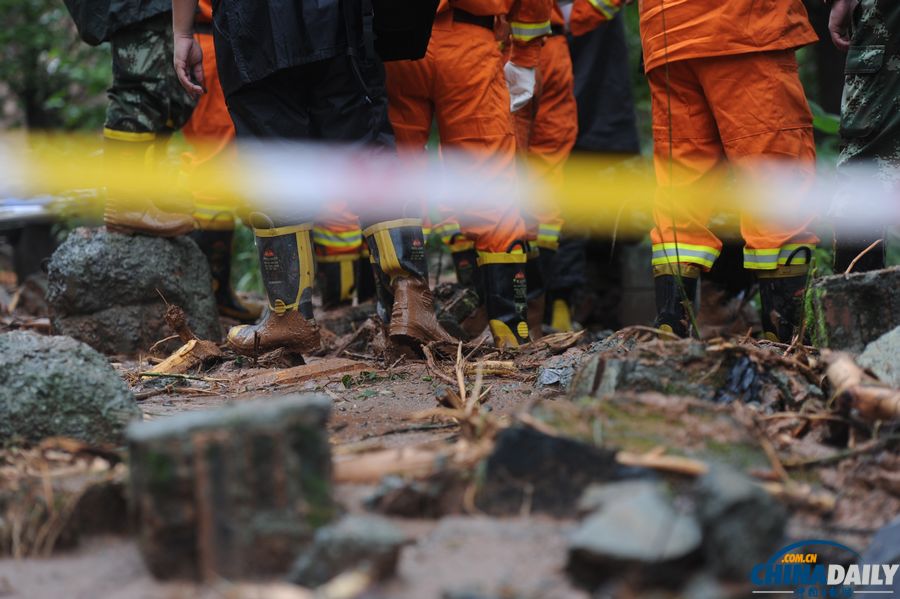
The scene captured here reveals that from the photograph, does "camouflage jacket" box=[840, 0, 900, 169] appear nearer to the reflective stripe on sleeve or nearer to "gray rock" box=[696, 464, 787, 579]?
the reflective stripe on sleeve

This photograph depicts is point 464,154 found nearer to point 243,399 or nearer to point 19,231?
point 243,399

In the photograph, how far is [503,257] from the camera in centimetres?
416

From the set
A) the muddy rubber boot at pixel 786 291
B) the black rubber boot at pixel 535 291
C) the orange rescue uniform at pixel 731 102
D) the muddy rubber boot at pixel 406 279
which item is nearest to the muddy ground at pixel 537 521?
the muddy rubber boot at pixel 406 279

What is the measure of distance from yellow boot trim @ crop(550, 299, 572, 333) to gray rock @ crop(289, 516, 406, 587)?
3834 millimetres

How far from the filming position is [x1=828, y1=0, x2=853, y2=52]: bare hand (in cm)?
361

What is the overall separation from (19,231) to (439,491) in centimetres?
633

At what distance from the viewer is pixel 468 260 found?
15.8 feet

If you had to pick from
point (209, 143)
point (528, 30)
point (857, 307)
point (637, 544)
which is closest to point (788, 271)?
point (857, 307)

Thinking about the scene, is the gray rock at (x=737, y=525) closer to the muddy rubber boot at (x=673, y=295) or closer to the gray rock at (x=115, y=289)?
the muddy rubber boot at (x=673, y=295)

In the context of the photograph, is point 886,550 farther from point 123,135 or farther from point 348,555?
point 123,135

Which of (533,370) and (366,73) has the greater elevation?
(366,73)

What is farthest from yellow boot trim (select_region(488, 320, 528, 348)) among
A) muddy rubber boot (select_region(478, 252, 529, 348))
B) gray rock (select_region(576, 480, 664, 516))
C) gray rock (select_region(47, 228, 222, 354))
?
gray rock (select_region(576, 480, 664, 516))

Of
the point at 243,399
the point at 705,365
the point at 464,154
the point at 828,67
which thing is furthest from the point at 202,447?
the point at 828,67

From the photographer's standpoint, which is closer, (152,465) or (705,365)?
(152,465)
